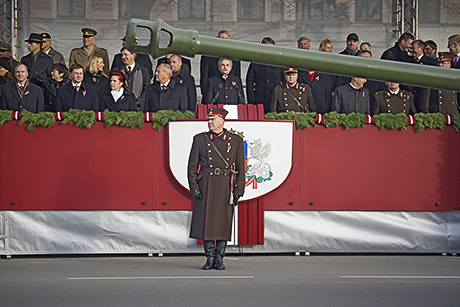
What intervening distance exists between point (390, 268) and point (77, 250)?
3.89 metres

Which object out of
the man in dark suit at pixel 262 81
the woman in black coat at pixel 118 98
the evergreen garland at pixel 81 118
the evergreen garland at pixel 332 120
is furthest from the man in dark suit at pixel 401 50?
the evergreen garland at pixel 81 118

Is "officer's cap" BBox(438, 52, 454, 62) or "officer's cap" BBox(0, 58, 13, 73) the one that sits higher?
"officer's cap" BBox(438, 52, 454, 62)

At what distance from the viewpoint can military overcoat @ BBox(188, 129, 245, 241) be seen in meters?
11.2

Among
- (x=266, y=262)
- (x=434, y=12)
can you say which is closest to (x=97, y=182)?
(x=266, y=262)

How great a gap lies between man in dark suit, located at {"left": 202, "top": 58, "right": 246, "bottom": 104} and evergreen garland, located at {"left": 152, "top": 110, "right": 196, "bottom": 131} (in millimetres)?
978

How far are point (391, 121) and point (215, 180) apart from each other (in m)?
2.68

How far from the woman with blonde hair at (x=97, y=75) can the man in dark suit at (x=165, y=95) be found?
0.78 metres

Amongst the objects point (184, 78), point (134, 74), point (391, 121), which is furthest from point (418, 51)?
point (134, 74)

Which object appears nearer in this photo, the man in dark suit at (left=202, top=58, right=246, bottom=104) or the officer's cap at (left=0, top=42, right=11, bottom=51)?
the man in dark suit at (left=202, top=58, right=246, bottom=104)

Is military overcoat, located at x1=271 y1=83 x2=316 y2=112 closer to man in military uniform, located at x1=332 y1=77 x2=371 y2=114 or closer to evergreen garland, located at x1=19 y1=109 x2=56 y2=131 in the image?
man in military uniform, located at x1=332 y1=77 x2=371 y2=114

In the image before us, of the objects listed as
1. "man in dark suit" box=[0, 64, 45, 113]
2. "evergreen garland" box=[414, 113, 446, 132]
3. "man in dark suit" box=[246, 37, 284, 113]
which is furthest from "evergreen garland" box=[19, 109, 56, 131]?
"evergreen garland" box=[414, 113, 446, 132]

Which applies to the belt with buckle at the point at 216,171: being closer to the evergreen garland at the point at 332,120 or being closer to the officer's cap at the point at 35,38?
the evergreen garland at the point at 332,120

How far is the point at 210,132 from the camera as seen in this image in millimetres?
11344

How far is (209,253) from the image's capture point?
11062mm
